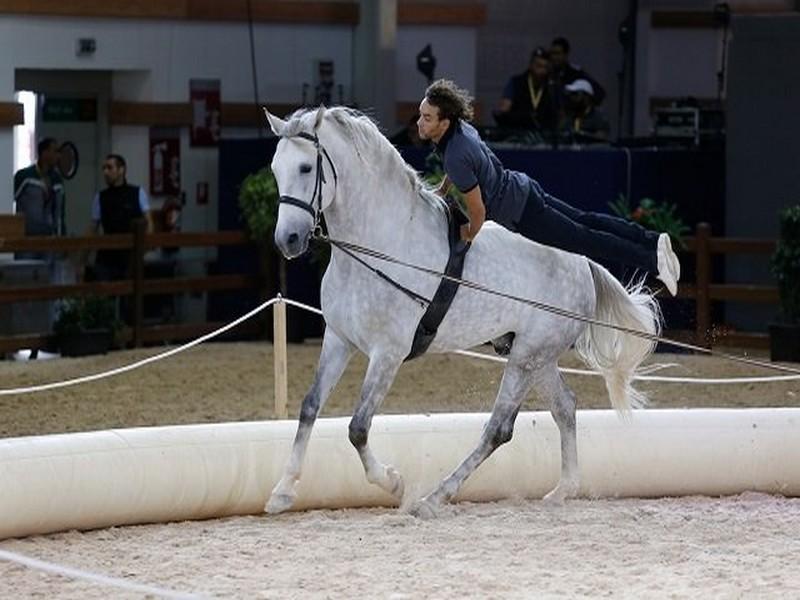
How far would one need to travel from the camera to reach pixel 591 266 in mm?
9938

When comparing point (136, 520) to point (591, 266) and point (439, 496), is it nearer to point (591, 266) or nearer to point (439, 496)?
point (439, 496)

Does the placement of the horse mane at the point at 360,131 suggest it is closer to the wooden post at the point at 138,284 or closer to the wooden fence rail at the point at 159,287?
the wooden fence rail at the point at 159,287

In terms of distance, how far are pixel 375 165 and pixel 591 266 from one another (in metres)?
1.36

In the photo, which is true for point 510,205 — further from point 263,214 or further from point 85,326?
point 263,214

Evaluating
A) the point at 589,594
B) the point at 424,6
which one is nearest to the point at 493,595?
the point at 589,594

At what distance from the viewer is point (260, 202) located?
17.5m

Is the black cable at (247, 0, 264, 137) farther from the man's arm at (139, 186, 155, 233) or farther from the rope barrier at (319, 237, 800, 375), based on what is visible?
the rope barrier at (319, 237, 800, 375)

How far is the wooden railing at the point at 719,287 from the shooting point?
16719mm

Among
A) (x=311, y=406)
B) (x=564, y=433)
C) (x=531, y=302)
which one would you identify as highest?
(x=531, y=302)

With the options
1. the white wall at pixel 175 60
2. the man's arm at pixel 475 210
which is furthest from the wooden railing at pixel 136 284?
the man's arm at pixel 475 210

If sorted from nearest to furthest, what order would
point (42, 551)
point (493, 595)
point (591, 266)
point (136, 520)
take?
point (493, 595) < point (42, 551) < point (136, 520) < point (591, 266)

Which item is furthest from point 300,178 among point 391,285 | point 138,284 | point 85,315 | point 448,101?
point 138,284

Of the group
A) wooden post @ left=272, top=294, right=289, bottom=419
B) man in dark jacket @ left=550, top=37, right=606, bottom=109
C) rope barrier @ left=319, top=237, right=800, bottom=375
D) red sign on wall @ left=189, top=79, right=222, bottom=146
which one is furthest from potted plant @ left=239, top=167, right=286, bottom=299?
rope barrier @ left=319, top=237, right=800, bottom=375

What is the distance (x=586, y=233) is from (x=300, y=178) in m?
1.47
